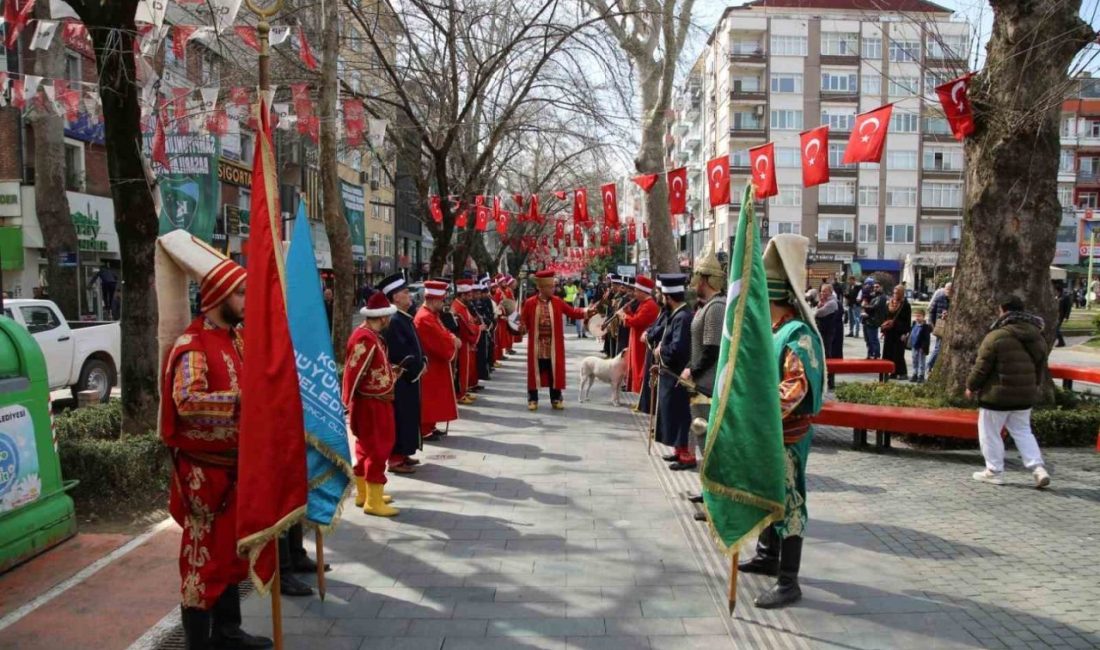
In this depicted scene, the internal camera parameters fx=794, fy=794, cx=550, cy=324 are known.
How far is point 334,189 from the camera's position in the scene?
1380 centimetres

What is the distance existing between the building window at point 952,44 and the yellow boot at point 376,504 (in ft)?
26.6

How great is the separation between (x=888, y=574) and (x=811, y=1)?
151ft

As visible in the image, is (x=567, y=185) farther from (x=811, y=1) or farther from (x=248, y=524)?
(x=248, y=524)

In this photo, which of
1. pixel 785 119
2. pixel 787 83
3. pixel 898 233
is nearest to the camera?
pixel 787 83

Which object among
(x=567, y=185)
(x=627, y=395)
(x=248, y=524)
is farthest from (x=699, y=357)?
(x=567, y=185)

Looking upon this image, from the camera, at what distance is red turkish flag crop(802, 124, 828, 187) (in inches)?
442

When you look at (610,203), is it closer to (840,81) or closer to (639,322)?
(639,322)

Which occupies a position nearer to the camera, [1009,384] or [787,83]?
[1009,384]

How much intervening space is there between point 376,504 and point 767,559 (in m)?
3.17

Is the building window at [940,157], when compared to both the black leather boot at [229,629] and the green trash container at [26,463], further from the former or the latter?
the black leather boot at [229,629]

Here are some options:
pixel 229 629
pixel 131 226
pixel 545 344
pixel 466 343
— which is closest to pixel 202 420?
pixel 229 629

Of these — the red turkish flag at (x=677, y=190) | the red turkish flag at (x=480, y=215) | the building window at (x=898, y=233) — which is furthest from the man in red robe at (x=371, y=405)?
the building window at (x=898, y=233)

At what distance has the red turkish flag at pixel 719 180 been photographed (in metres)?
14.0

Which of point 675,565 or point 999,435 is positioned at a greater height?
point 999,435
